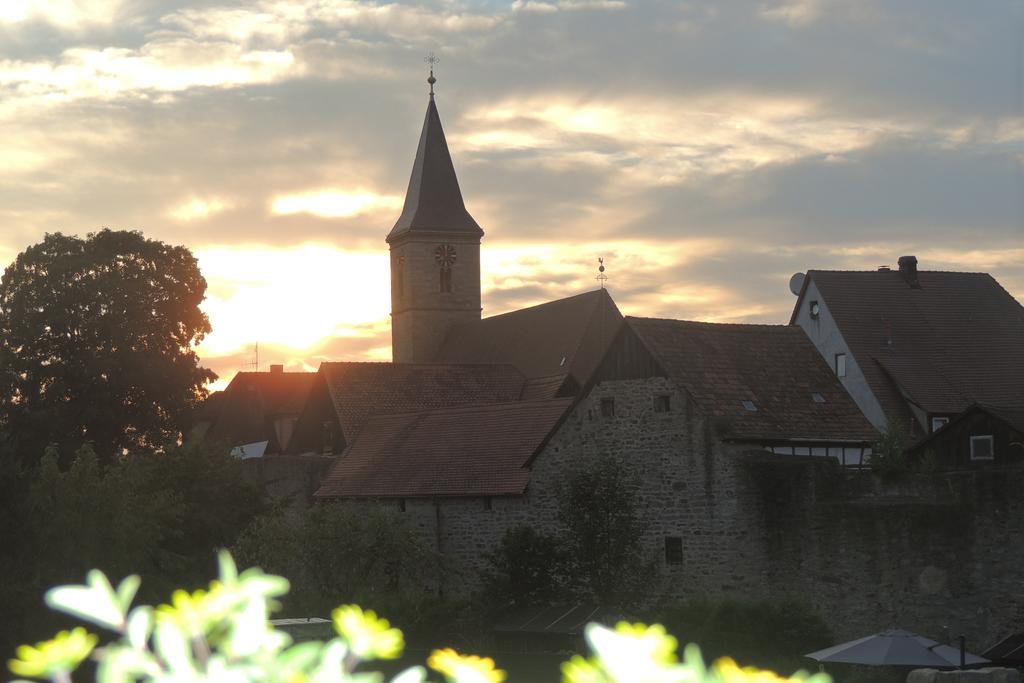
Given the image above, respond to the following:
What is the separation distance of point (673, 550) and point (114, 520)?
11024 mm

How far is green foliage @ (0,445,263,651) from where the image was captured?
29.3 meters

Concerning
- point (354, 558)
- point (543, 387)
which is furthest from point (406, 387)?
point (354, 558)

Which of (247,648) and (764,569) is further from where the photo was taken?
(764,569)

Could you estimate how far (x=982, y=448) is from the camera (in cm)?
3531

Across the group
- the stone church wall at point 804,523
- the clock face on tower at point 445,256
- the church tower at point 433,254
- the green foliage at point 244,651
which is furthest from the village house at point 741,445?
the clock face on tower at point 445,256

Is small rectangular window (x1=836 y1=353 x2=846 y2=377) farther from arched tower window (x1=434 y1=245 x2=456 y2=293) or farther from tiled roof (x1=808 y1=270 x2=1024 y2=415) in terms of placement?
arched tower window (x1=434 y1=245 x2=456 y2=293)

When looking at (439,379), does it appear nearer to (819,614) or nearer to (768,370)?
(768,370)

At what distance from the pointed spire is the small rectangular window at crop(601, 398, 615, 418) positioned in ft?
158

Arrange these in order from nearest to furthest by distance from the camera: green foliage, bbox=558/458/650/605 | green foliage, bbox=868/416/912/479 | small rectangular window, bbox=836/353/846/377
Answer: green foliage, bbox=868/416/912/479 → green foliage, bbox=558/458/650/605 → small rectangular window, bbox=836/353/846/377

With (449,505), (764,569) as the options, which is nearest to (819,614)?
(764,569)

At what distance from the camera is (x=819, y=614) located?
28.0 m

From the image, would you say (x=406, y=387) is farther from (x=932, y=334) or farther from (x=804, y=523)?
(x=804, y=523)

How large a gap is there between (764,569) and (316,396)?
22.1 meters

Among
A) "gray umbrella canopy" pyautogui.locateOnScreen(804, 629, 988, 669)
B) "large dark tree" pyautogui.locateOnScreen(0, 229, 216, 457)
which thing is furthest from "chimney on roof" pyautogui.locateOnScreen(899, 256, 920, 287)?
"gray umbrella canopy" pyautogui.locateOnScreen(804, 629, 988, 669)
